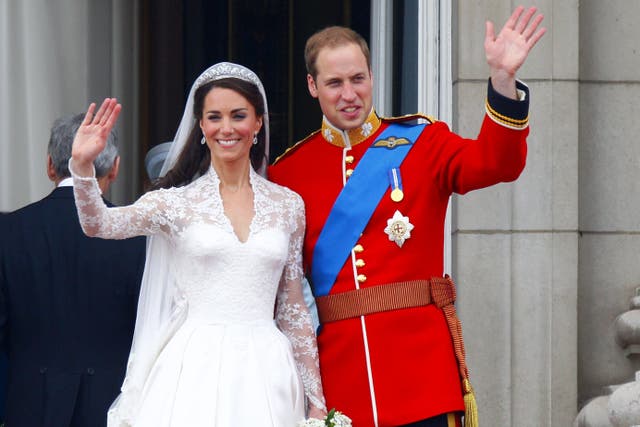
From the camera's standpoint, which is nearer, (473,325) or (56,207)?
(56,207)

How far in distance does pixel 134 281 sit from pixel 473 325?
75.5 inches

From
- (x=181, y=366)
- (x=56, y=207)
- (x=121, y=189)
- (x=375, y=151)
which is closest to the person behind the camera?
(x=181, y=366)

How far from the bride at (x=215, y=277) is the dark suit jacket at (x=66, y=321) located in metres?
0.39

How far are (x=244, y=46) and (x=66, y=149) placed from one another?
3893mm

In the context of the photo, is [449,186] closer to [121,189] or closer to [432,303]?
[432,303]

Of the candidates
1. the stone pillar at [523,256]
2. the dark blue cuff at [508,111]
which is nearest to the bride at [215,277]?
the dark blue cuff at [508,111]

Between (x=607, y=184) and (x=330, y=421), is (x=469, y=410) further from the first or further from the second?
(x=607, y=184)

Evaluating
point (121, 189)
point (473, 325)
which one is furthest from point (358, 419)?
point (121, 189)

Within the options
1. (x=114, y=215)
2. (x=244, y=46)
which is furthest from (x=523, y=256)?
(x=244, y=46)

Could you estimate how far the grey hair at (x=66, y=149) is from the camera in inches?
242

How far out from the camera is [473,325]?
7.43m

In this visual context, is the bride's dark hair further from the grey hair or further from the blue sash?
the grey hair

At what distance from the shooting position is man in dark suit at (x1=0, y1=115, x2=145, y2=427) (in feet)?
19.7

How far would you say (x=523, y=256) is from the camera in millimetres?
7457
